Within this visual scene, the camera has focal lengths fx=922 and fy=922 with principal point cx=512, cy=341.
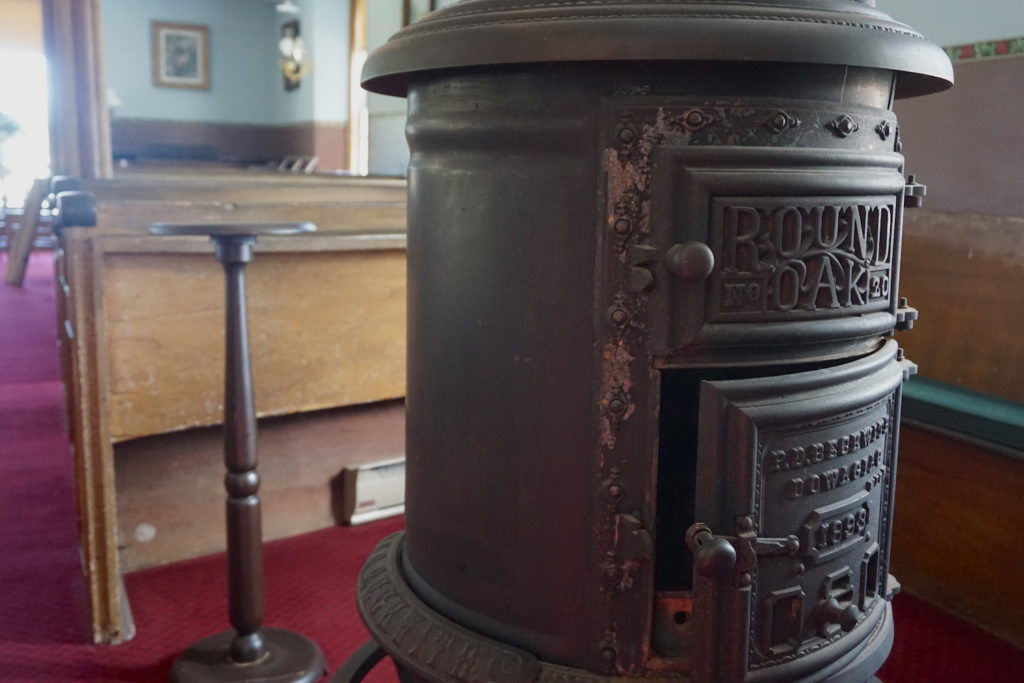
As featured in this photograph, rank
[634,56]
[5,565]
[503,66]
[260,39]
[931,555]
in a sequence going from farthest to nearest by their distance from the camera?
[260,39], [5,565], [931,555], [503,66], [634,56]

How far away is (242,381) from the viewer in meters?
1.68

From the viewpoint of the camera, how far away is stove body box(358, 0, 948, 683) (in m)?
1.00

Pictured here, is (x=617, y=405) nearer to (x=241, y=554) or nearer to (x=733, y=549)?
(x=733, y=549)

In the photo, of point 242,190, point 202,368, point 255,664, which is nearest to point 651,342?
point 255,664

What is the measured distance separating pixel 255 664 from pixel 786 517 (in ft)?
3.78

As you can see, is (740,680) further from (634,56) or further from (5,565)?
(5,565)

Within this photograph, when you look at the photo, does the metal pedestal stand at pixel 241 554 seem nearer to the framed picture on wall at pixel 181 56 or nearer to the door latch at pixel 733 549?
the door latch at pixel 733 549

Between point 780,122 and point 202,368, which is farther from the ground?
point 780,122

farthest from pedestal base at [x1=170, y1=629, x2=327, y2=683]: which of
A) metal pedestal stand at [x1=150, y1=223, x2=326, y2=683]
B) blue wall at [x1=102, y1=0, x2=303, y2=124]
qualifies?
blue wall at [x1=102, y1=0, x2=303, y2=124]

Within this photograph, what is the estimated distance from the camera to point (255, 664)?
5.85ft

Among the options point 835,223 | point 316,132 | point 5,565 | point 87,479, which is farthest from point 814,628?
point 316,132

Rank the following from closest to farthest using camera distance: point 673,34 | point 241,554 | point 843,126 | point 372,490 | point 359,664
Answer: point 673,34
point 843,126
point 359,664
point 241,554
point 372,490

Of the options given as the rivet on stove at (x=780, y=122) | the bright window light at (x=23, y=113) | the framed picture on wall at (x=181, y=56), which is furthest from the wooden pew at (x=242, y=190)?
the bright window light at (x=23, y=113)

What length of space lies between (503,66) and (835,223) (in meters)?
0.42
